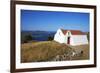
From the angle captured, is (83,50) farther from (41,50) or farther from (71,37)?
(41,50)

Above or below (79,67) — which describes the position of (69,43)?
above

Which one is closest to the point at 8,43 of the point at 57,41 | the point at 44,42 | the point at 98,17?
the point at 44,42

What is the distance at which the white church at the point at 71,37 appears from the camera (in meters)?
2.00

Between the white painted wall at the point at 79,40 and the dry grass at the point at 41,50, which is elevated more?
the white painted wall at the point at 79,40

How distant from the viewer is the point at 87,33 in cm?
210

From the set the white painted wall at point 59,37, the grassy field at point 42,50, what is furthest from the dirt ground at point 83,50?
the white painted wall at point 59,37

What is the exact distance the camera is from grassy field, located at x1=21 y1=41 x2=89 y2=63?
189 centimetres

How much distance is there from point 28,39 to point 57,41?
317 mm

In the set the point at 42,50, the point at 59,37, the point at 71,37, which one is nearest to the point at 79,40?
the point at 71,37

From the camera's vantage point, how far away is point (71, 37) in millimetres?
2039

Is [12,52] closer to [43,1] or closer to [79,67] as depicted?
[43,1]

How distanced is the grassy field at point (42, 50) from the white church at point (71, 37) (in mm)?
55

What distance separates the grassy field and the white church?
0.18 ft

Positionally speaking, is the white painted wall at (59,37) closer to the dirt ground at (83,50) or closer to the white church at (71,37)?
the white church at (71,37)
